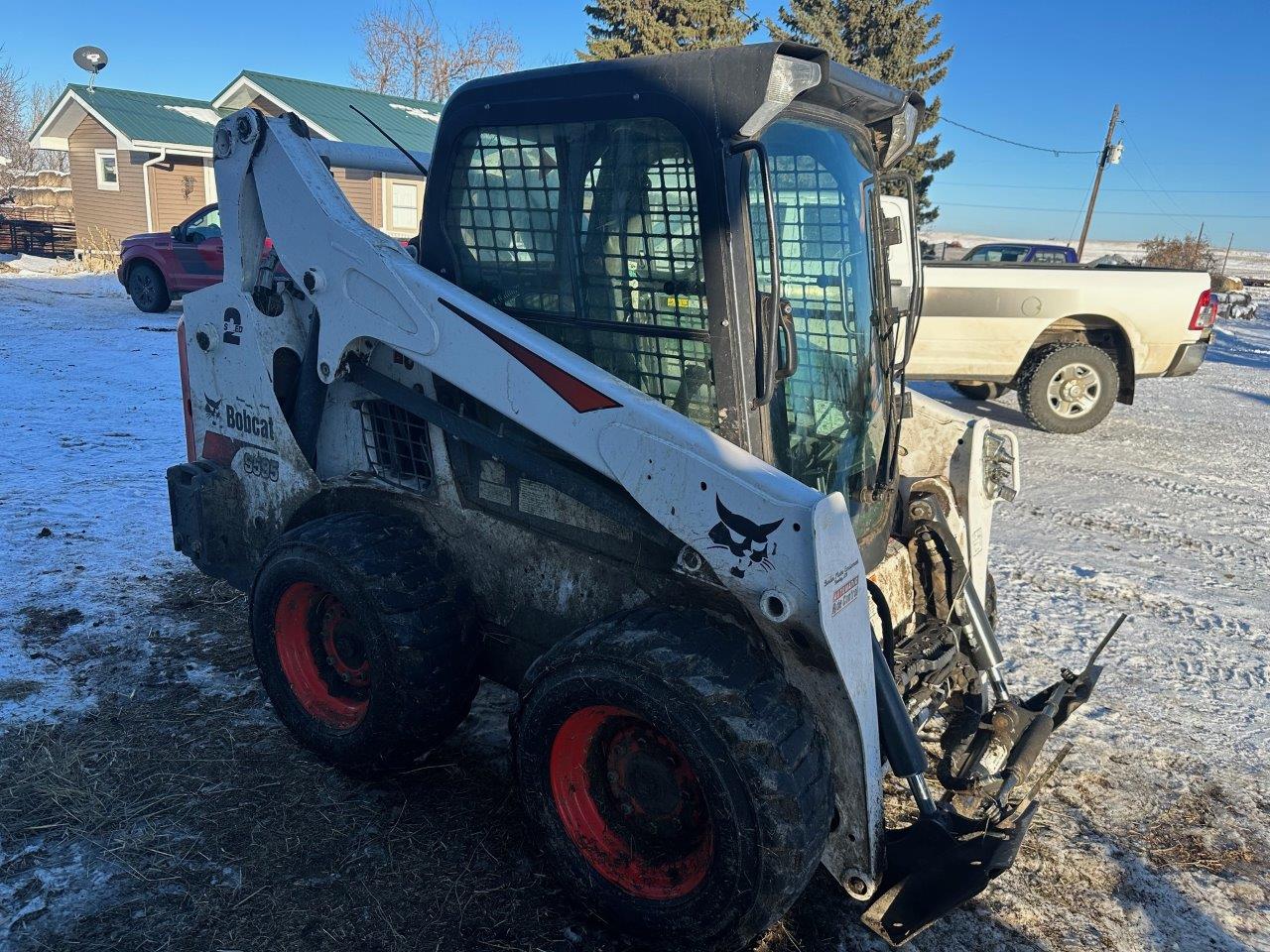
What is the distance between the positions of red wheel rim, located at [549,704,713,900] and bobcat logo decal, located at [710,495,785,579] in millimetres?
544

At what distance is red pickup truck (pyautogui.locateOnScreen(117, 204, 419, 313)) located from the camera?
14.4 m

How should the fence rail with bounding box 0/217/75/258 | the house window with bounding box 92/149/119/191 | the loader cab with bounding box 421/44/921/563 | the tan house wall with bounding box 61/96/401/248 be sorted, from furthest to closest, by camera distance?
the fence rail with bounding box 0/217/75/258 → the house window with bounding box 92/149/119/191 → the tan house wall with bounding box 61/96/401/248 → the loader cab with bounding box 421/44/921/563

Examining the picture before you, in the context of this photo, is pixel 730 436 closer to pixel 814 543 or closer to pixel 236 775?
pixel 814 543

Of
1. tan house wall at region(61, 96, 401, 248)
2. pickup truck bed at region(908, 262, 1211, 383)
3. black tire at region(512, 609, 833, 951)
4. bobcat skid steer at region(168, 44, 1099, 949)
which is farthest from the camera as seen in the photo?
tan house wall at region(61, 96, 401, 248)

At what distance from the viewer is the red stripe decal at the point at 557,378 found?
8.73 feet

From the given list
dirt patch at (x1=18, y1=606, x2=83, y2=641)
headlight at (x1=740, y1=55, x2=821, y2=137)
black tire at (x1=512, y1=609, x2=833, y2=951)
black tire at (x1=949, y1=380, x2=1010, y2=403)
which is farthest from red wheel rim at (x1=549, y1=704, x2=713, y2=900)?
black tire at (x1=949, y1=380, x2=1010, y2=403)

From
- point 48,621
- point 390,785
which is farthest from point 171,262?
point 390,785

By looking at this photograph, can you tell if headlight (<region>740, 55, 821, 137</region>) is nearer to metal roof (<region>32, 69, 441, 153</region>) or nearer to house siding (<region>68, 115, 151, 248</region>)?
metal roof (<region>32, 69, 441, 153</region>)

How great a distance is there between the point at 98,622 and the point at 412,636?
2372mm

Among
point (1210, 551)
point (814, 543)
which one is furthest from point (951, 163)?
point (814, 543)

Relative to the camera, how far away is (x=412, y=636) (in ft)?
10.2

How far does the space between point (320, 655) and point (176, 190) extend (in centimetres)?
2551

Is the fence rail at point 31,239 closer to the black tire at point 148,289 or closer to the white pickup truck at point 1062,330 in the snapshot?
the black tire at point 148,289

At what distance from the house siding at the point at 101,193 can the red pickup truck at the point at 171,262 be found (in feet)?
38.8
